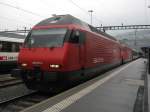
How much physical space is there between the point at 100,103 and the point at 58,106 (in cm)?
132

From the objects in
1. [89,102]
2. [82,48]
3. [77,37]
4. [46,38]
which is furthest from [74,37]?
[89,102]

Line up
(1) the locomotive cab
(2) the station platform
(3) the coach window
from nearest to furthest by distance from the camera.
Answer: (2) the station platform < (1) the locomotive cab < (3) the coach window

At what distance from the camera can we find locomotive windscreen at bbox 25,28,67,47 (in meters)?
9.88

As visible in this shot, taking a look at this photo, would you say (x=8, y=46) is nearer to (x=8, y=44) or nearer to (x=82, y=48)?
(x=8, y=44)

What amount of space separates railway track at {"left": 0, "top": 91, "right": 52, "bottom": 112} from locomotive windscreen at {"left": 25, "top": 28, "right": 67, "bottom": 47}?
2043 millimetres

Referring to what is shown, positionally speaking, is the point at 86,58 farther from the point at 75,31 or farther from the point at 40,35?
the point at 40,35

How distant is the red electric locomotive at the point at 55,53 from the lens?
9266 mm

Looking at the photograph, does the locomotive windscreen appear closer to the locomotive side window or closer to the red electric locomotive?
the red electric locomotive

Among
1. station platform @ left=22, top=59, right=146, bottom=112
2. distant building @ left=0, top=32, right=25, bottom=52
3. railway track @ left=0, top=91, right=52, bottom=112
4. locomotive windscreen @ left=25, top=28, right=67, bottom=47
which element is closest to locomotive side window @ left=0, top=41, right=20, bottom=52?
distant building @ left=0, top=32, right=25, bottom=52

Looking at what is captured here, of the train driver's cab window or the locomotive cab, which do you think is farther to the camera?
the train driver's cab window

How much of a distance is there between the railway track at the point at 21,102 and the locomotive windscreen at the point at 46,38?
6.70 feet

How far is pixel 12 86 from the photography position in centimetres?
1255

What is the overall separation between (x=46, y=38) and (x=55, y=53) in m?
1.01

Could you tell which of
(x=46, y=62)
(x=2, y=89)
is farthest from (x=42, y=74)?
(x=2, y=89)
